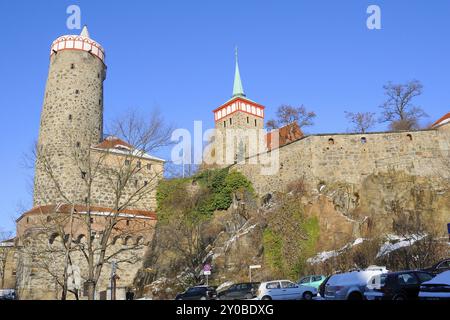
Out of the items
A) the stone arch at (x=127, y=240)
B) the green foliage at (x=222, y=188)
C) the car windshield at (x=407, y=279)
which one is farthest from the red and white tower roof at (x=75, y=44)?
the car windshield at (x=407, y=279)

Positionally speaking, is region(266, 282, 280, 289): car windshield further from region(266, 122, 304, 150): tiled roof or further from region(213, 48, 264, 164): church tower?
region(213, 48, 264, 164): church tower

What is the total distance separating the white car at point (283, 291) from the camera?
19.1m

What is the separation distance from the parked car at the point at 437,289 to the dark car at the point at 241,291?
11.1 metres

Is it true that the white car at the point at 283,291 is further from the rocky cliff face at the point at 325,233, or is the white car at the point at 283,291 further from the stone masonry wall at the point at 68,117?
the stone masonry wall at the point at 68,117

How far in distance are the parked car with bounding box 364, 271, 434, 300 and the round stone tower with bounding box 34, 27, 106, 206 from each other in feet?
92.8

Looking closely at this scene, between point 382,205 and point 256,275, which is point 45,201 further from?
point 382,205

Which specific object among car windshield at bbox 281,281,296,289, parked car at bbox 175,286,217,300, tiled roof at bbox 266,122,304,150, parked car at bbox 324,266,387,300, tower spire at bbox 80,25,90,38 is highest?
tower spire at bbox 80,25,90,38

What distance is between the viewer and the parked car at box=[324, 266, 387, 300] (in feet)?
47.4

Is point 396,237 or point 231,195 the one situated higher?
point 231,195

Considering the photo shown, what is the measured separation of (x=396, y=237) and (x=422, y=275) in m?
12.5

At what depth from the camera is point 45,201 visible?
1443 inches

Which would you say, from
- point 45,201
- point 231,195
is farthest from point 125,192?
point 231,195

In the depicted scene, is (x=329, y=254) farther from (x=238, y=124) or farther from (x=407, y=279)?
(x=238, y=124)

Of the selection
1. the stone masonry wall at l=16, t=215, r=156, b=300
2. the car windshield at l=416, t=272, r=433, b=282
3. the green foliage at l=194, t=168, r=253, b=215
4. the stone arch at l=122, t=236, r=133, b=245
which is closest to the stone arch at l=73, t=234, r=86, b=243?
the stone masonry wall at l=16, t=215, r=156, b=300
